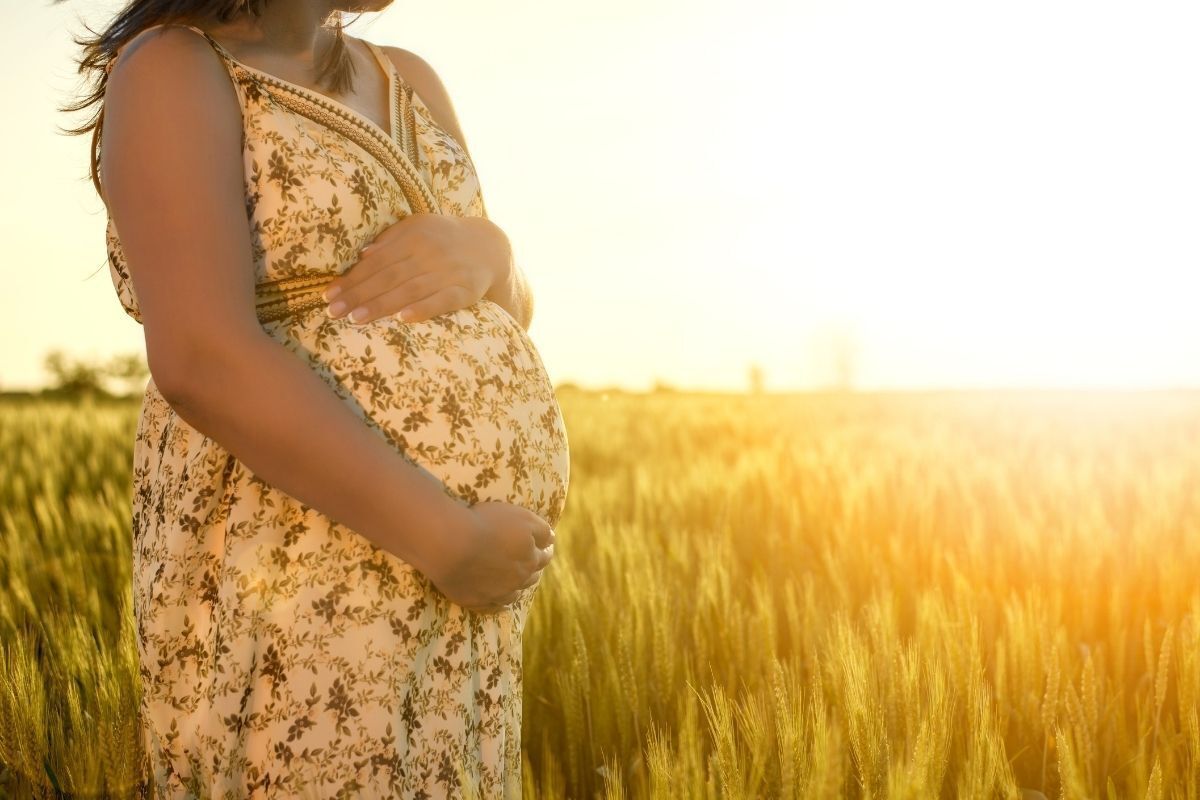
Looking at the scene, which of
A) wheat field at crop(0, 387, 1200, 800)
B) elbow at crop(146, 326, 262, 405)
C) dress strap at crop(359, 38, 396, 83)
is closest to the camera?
elbow at crop(146, 326, 262, 405)

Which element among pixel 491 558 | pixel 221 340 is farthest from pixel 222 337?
pixel 491 558

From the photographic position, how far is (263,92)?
1.19 meters

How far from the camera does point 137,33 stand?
4.25ft

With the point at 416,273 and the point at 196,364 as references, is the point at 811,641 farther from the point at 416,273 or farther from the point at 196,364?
the point at 196,364

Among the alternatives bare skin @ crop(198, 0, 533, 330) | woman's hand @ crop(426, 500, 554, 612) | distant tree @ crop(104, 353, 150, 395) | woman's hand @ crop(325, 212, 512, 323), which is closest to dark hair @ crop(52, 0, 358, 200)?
bare skin @ crop(198, 0, 533, 330)

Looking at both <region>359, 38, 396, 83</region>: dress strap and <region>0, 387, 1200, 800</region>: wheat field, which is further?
<region>359, 38, 396, 83</region>: dress strap

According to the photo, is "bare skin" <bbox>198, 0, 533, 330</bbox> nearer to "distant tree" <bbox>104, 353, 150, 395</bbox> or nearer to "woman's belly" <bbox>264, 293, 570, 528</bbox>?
"woman's belly" <bbox>264, 293, 570, 528</bbox>

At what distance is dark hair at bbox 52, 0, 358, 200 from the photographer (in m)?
1.22

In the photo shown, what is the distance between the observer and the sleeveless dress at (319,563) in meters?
1.15

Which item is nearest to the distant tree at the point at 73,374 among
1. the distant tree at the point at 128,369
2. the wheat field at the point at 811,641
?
the distant tree at the point at 128,369

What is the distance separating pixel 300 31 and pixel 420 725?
971 millimetres

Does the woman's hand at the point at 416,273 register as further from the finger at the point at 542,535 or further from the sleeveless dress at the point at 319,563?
the finger at the point at 542,535

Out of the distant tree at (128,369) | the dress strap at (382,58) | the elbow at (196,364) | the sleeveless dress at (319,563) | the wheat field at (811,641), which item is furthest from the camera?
the distant tree at (128,369)

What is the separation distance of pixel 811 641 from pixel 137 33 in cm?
153
